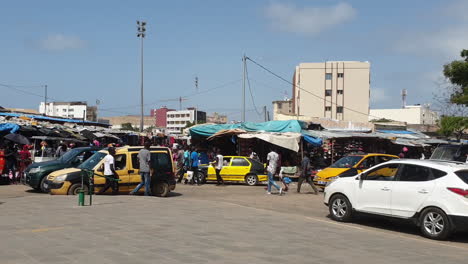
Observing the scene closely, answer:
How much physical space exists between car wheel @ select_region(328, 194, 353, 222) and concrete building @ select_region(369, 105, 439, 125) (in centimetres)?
7810

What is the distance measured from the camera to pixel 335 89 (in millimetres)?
72312

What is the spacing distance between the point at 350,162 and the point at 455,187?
10.2 metres

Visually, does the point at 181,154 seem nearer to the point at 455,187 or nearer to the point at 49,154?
the point at 49,154

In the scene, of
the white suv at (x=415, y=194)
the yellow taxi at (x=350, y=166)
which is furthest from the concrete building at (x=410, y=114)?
the white suv at (x=415, y=194)

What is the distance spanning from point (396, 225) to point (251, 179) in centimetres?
1126

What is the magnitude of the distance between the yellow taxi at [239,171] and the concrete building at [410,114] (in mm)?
68507

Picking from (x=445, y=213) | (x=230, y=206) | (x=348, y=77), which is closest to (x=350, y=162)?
(x=230, y=206)

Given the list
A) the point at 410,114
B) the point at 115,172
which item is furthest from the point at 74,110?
the point at 115,172

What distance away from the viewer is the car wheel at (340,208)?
11.5m

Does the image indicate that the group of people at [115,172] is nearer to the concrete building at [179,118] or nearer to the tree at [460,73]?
the tree at [460,73]

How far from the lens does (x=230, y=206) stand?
44.5 ft

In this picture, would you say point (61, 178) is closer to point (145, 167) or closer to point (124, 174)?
point (124, 174)

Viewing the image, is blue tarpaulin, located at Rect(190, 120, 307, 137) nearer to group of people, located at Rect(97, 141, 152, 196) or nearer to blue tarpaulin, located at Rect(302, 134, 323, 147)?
blue tarpaulin, located at Rect(302, 134, 323, 147)

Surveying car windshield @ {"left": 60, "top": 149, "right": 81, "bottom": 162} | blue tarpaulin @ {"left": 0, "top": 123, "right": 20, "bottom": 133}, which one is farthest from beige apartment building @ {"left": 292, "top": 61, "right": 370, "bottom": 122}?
car windshield @ {"left": 60, "top": 149, "right": 81, "bottom": 162}
